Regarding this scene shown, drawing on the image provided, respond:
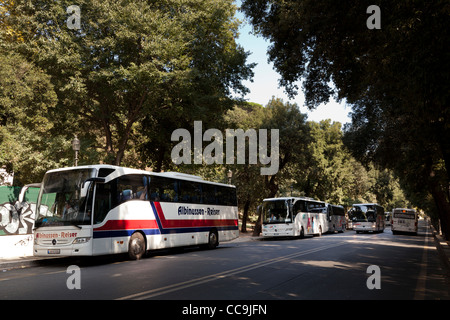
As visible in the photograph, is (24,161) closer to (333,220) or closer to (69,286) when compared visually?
(69,286)

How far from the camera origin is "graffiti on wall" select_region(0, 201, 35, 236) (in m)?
14.2

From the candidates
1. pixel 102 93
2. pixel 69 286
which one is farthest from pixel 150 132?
pixel 69 286

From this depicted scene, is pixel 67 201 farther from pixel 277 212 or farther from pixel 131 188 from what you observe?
pixel 277 212

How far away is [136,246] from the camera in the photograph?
46.2 ft

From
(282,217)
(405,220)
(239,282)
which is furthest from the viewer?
(405,220)

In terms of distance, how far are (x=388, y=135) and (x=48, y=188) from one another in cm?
1699

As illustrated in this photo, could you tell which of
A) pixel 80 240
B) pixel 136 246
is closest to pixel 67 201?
pixel 80 240

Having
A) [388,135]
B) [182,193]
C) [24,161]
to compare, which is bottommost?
[182,193]

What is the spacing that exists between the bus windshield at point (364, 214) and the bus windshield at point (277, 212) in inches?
Answer: 671

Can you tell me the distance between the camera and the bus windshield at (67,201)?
12.1m

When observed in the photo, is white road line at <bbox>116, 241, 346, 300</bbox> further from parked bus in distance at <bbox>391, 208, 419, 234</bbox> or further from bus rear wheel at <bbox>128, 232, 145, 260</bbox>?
parked bus in distance at <bbox>391, 208, 419, 234</bbox>

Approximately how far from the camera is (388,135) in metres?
20.4

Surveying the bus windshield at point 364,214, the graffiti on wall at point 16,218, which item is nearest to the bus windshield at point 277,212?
the graffiti on wall at point 16,218

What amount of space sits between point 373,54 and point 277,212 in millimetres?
17497
